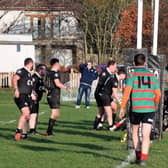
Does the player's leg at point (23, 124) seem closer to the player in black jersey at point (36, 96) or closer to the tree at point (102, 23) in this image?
the player in black jersey at point (36, 96)

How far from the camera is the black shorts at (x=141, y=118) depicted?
11477 millimetres

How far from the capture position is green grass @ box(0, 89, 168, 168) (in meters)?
11.6

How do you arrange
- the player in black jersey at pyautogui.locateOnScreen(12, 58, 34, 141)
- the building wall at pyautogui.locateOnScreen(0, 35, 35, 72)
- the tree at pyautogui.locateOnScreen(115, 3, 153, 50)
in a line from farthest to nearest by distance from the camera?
the tree at pyautogui.locateOnScreen(115, 3, 153, 50) → the building wall at pyautogui.locateOnScreen(0, 35, 35, 72) → the player in black jersey at pyautogui.locateOnScreen(12, 58, 34, 141)

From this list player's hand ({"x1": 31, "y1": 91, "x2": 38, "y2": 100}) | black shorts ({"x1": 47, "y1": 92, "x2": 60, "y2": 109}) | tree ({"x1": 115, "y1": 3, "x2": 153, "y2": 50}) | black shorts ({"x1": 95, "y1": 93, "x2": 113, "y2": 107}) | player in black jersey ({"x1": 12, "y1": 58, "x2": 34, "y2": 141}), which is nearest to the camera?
player in black jersey ({"x1": 12, "y1": 58, "x2": 34, "y2": 141})

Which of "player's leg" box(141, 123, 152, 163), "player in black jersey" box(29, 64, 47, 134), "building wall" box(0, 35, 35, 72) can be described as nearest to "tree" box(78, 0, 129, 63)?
"building wall" box(0, 35, 35, 72)

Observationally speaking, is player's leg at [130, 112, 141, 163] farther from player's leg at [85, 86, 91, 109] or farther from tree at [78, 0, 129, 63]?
tree at [78, 0, 129, 63]

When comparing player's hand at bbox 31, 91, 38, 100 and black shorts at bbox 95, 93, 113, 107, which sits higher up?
player's hand at bbox 31, 91, 38, 100

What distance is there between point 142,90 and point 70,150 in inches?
104

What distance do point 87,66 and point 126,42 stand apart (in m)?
27.6

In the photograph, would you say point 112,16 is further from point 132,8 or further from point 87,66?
point 87,66

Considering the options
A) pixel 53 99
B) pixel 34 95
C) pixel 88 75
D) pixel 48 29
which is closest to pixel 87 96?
pixel 88 75

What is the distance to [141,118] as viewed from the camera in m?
11.6

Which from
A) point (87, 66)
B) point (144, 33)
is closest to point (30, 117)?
point (87, 66)

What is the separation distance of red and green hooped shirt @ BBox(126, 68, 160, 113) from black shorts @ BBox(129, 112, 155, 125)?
7 cm
